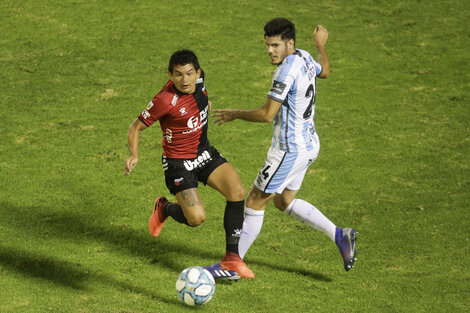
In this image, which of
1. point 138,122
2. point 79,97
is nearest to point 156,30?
point 79,97

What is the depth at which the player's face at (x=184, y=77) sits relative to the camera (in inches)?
242

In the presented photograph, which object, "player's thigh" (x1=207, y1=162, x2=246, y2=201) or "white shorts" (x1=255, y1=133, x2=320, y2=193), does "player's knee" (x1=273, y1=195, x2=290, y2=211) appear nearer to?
"white shorts" (x1=255, y1=133, x2=320, y2=193)

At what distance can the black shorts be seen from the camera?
20.9 ft

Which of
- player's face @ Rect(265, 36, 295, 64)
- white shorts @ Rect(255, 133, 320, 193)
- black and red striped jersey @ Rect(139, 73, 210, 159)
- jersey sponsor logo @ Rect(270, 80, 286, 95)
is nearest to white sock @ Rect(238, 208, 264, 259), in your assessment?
white shorts @ Rect(255, 133, 320, 193)

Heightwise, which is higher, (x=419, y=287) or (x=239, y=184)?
(x=239, y=184)

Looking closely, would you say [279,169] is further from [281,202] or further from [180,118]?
[180,118]

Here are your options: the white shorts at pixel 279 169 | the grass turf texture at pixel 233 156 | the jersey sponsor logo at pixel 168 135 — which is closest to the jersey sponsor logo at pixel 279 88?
the white shorts at pixel 279 169

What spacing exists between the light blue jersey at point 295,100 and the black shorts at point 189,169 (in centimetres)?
63

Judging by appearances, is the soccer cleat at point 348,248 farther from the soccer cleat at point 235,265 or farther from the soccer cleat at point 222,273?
the soccer cleat at point 222,273

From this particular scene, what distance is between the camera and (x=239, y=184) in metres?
6.40

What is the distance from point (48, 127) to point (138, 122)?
382cm

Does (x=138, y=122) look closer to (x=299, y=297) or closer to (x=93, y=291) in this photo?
(x=93, y=291)

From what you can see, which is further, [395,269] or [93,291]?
[395,269]

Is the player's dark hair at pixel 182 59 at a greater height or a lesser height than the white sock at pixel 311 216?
greater
